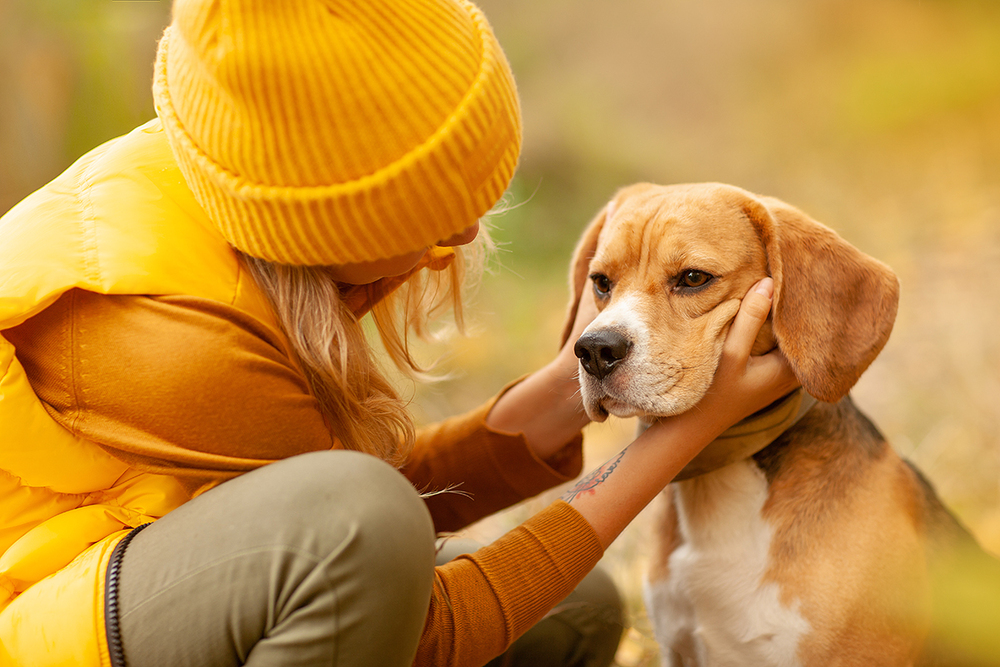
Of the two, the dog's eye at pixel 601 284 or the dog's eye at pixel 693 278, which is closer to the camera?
the dog's eye at pixel 693 278

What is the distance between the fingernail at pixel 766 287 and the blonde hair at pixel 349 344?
0.74 meters

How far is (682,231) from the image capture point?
1.89 meters

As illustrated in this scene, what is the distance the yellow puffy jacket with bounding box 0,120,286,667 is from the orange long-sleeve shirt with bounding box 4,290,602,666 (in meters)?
0.05

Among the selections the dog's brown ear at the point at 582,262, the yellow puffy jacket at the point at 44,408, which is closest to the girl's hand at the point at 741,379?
the dog's brown ear at the point at 582,262

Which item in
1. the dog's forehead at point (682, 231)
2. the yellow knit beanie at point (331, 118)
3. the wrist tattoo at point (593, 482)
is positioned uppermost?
the yellow knit beanie at point (331, 118)

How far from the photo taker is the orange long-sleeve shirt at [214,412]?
1.44 metres

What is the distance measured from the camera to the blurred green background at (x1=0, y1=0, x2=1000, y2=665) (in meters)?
3.74

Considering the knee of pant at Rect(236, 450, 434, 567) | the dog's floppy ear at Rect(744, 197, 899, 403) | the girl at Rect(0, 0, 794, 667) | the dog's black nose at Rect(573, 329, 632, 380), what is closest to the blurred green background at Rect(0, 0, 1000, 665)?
the dog's black nose at Rect(573, 329, 632, 380)

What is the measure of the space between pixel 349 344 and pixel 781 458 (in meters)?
1.06

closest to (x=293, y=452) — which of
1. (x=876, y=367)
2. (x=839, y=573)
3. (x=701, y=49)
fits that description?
(x=839, y=573)

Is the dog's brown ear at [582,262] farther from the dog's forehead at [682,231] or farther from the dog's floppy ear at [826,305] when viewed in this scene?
the dog's floppy ear at [826,305]

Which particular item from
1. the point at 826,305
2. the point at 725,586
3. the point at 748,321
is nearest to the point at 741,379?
the point at 748,321

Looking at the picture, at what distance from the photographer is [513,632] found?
65.8 inches

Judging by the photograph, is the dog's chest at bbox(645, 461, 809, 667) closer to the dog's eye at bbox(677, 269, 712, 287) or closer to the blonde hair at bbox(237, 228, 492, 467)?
the dog's eye at bbox(677, 269, 712, 287)
